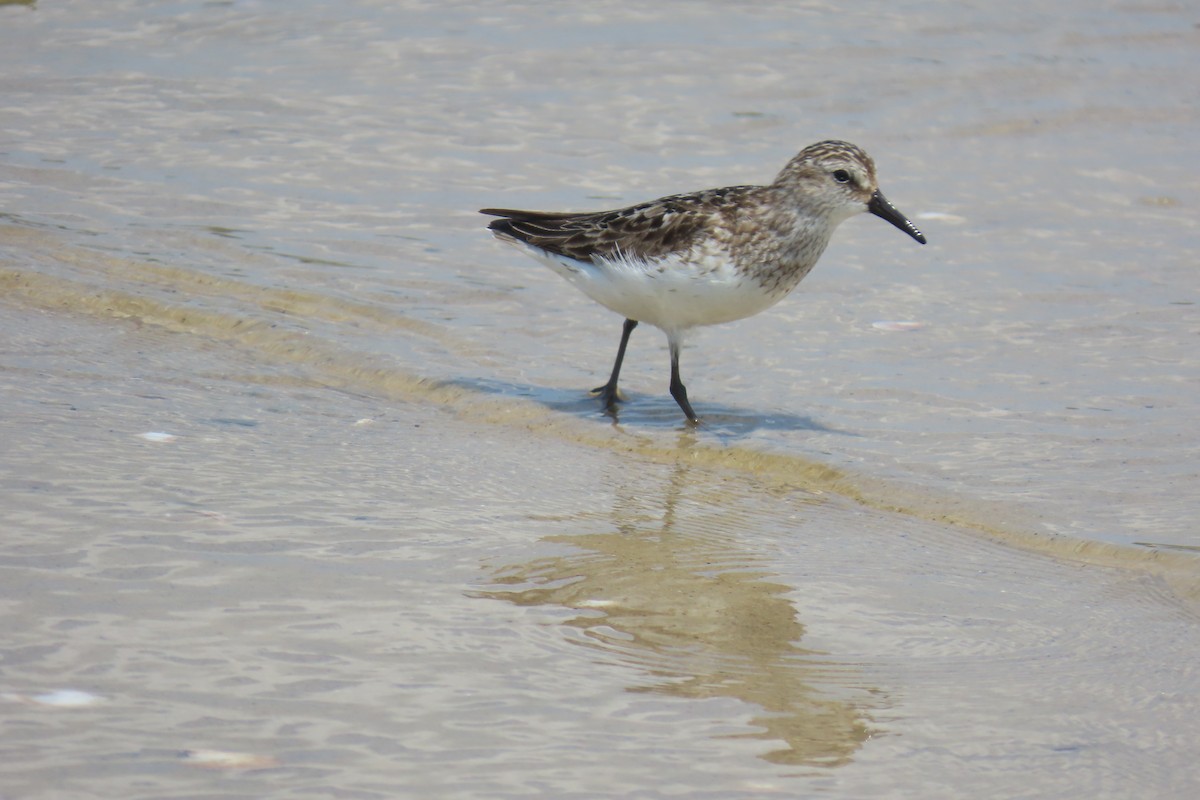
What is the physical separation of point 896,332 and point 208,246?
13.1ft

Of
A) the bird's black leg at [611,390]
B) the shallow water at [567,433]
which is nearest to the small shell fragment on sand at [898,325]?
the shallow water at [567,433]

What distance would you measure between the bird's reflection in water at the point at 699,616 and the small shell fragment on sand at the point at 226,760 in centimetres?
105

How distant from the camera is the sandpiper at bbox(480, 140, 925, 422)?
7.07 m

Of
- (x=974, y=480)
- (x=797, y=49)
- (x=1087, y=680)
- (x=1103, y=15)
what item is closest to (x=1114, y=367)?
(x=974, y=480)

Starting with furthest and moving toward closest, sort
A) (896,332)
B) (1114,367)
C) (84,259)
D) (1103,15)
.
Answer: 1. (1103,15)
2. (84,259)
3. (896,332)
4. (1114,367)

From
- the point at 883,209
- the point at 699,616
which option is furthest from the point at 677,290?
the point at 699,616

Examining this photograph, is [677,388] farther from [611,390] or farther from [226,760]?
[226,760]

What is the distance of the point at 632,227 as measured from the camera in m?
7.30

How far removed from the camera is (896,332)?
801 cm

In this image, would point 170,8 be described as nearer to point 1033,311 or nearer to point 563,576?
point 1033,311

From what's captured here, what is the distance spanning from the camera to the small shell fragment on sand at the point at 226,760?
346 centimetres

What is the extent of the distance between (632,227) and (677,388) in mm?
807

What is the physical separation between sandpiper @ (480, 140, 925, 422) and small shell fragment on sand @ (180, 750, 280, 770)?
383cm

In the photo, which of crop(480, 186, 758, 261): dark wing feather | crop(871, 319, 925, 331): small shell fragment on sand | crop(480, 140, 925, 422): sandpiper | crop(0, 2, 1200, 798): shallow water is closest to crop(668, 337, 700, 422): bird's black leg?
crop(480, 140, 925, 422): sandpiper
